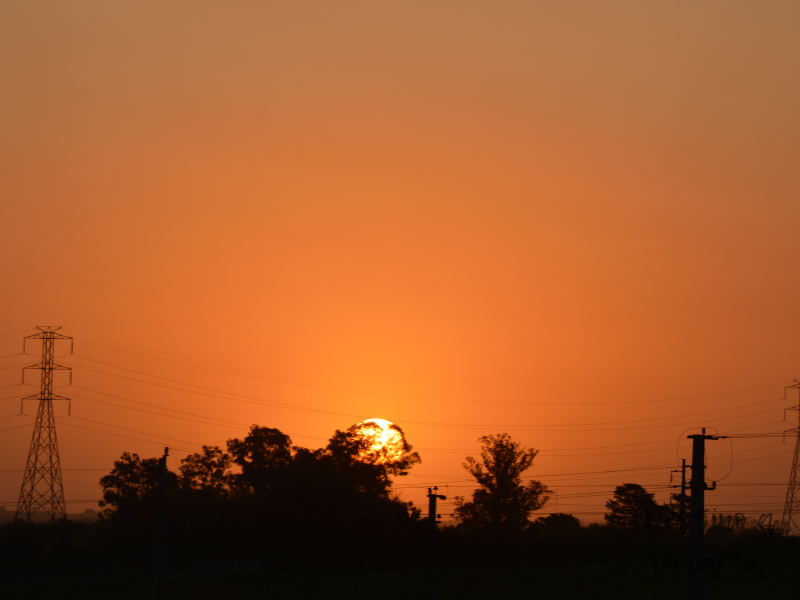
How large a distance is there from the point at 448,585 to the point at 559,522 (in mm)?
34294

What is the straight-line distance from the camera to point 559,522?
366ft

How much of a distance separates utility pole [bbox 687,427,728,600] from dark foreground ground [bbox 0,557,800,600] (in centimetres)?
3666

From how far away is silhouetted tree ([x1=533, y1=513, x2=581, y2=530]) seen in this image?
105 metres

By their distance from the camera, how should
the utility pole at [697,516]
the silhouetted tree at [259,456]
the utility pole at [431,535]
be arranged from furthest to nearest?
the silhouetted tree at [259,456], the utility pole at [431,535], the utility pole at [697,516]

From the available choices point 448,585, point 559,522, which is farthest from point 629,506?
point 448,585

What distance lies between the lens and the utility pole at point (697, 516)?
32344 millimetres

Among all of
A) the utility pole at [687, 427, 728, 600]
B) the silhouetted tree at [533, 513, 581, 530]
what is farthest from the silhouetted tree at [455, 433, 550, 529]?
the utility pole at [687, 427, 728, 600]

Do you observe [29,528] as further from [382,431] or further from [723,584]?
[723,584]

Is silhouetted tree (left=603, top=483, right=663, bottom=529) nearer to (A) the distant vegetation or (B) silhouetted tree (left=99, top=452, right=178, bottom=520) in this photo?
(A) the distant vegetation

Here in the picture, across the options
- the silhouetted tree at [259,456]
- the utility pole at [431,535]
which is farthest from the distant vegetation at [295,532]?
the utility pole at [431,535]

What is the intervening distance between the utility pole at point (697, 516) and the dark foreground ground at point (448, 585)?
36.7m

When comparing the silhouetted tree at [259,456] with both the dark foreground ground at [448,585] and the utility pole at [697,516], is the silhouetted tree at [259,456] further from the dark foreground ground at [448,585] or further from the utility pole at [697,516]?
the utility pole at [697,516]

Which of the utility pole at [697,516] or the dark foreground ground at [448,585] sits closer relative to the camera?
the utility pole at [697,516]

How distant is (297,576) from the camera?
85562 millimetres
